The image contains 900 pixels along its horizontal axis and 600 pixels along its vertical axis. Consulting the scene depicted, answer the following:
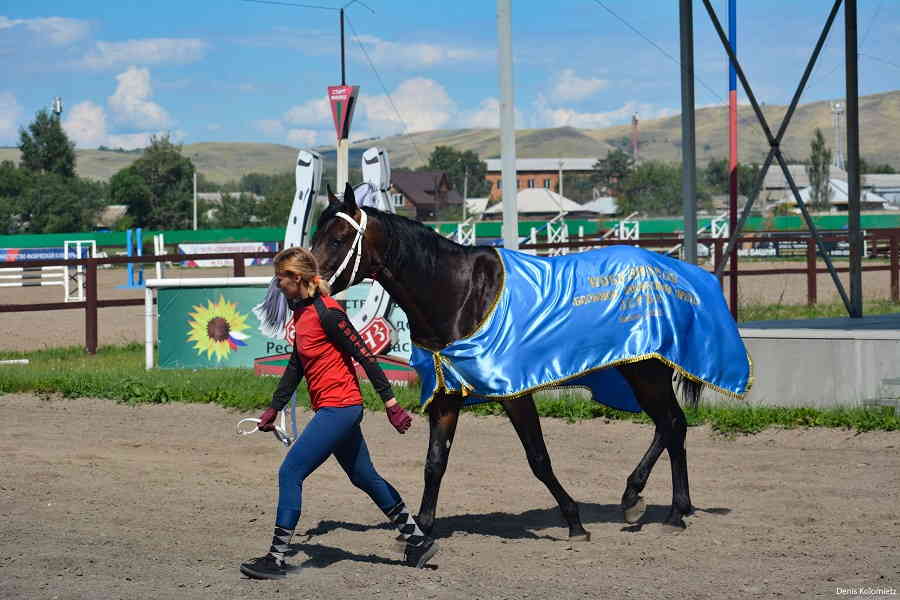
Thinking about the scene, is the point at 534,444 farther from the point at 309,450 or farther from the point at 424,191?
the point at 424,191

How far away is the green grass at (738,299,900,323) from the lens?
16.8 metres

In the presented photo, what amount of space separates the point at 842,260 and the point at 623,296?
1333 inches

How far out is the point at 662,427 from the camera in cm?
721

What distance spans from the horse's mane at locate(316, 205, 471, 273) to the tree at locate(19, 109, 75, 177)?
97.8 m

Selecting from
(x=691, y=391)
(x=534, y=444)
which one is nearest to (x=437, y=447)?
(x=534, y=444)

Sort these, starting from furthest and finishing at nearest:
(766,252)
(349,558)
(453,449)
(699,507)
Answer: (766,252), (453,449), (699,507), (349,558)

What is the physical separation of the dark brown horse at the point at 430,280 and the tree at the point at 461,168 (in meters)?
139

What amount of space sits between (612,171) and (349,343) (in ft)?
477

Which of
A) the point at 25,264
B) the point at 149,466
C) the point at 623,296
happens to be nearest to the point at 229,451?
the point at 149,466

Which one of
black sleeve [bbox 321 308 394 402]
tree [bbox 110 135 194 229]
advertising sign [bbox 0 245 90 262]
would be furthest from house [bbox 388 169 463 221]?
black sleeve [bbox 321 308 394 402]

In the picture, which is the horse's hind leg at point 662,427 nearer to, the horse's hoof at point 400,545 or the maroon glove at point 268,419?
the horse's hoof at point 400,545

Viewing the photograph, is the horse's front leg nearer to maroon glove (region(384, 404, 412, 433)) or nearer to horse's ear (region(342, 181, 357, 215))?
maroon glove (region(384, 404, 412, 433))

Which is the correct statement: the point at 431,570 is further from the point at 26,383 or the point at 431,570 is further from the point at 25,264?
the point at 25,264

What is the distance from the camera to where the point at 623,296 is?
6.82 metres
